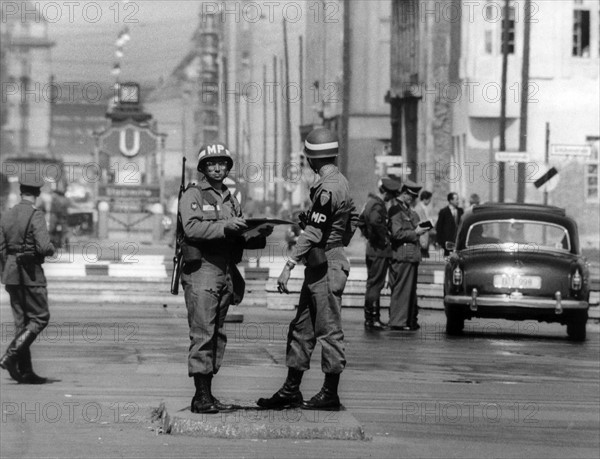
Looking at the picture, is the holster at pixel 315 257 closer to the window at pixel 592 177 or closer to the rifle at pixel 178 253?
the rifle at pixel 178 253

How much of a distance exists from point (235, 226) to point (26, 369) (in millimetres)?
4244

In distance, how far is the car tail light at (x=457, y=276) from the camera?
19.4 meters

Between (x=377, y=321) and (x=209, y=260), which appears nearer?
(x=209, y=260)

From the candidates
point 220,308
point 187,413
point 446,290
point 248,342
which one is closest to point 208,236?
point 220,308

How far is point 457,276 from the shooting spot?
19453 millimetres

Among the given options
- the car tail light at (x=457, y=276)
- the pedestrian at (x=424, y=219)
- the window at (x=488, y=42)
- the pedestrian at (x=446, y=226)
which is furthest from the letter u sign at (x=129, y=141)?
the car tail light at (x=457, y=276)

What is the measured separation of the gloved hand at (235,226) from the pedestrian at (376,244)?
9.30 metres

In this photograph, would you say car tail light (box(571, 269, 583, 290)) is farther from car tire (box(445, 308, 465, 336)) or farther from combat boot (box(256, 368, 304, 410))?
combat boot (box(256, 368, 304, 410))

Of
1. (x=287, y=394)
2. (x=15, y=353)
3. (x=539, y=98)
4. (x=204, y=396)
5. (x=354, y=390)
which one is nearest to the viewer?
(x=204, y=396)

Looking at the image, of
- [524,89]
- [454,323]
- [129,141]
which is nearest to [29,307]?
[454,323]

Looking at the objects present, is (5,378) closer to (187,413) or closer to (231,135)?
(187,413)

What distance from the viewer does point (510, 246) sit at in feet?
64.4

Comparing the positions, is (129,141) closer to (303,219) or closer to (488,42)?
(488,42)

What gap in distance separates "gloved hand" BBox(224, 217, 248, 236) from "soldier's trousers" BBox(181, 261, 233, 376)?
11.3 inches
